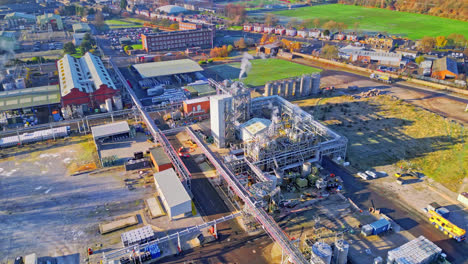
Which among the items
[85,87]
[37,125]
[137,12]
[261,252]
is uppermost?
[137,12]

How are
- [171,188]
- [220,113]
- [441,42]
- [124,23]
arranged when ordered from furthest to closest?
[124,23] < [441,42] < [220,113] < [171,188]

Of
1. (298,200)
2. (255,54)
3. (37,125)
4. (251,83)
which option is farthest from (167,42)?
(298,200)

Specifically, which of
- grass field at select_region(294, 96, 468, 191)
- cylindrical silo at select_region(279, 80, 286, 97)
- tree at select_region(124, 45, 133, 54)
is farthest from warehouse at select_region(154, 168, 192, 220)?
tree at select_region(124, 45, 133, 54)

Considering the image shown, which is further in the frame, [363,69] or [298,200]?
[363,69]

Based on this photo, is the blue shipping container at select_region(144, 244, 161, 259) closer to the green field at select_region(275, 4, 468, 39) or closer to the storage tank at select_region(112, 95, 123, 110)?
the storage tank at select_region(112, 95, 123, 110)

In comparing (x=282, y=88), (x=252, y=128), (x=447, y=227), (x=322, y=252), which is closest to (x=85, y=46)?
(x=282, y=88)

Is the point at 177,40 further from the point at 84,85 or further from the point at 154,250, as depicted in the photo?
the point at 154,250

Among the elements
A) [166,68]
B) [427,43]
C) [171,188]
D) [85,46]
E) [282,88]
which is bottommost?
[171,188]

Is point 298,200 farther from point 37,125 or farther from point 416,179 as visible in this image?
point 37,125
